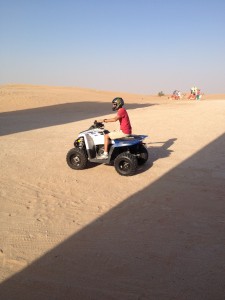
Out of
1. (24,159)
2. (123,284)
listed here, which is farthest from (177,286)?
(24,159)

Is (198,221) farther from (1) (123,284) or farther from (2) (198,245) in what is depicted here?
(1) (123,284)

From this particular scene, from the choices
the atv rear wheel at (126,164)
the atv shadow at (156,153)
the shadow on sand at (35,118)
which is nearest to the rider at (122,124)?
the atv rear wheel at (126,164)

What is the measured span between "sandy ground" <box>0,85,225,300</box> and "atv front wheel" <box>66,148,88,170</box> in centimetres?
21

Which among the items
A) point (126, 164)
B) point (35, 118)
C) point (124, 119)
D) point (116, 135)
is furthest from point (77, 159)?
point (35, 118)

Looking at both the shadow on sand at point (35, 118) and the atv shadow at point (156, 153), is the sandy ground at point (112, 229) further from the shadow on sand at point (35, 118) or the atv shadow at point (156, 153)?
the shadow on sand at point (35, 118)

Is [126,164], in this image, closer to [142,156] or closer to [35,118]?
[142,156]

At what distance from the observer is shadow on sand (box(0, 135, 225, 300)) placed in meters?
3.22

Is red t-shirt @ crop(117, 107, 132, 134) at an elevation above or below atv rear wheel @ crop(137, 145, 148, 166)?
above

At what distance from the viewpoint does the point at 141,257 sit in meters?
3.76

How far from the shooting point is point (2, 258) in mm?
3781

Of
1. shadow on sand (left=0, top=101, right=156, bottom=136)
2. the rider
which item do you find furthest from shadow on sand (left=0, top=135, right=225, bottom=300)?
shadow on sand (left=0, top=101, right=156, bottom=136)

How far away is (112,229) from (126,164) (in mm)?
2415

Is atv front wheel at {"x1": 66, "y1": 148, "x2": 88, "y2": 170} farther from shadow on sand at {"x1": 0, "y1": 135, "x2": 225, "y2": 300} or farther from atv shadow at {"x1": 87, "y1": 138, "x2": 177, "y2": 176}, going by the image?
shadow on sand at {"x1": 0, "y1": 135, "x2": 225, "y2": 300}

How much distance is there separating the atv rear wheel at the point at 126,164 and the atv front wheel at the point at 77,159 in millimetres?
778
